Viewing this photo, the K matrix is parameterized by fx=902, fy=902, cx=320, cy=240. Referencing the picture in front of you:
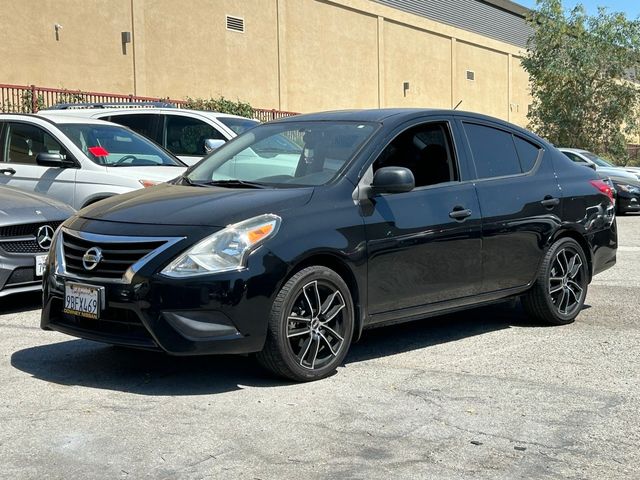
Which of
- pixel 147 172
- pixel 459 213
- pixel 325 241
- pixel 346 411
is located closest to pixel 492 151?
pixel 459 213

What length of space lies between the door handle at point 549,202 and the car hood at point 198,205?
2346 mm

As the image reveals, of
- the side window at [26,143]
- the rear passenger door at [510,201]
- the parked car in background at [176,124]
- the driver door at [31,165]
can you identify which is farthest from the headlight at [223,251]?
the parked car in background at [176,124]

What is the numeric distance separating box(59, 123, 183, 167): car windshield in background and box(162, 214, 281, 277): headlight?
5.10 metres

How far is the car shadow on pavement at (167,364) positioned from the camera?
5.54 m

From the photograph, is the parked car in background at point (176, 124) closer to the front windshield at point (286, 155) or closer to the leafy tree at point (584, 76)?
the front windshield at point (286, 155)

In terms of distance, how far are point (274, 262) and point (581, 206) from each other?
3.39 metres

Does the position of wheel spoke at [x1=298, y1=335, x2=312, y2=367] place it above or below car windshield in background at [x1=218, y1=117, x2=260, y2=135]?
below

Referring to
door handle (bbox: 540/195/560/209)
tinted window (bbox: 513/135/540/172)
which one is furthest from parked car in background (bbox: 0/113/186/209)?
door handle (bbox: 540/195/560/209)

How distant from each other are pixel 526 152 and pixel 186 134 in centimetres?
639

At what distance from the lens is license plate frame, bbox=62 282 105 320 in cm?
535

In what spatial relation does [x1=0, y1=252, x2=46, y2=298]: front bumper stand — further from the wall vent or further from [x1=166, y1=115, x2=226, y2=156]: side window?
the wall vent

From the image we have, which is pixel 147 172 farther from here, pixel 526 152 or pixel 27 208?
pixel 526 152

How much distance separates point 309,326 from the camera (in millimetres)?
5523

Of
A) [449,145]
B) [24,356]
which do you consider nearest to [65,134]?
[24,356]
